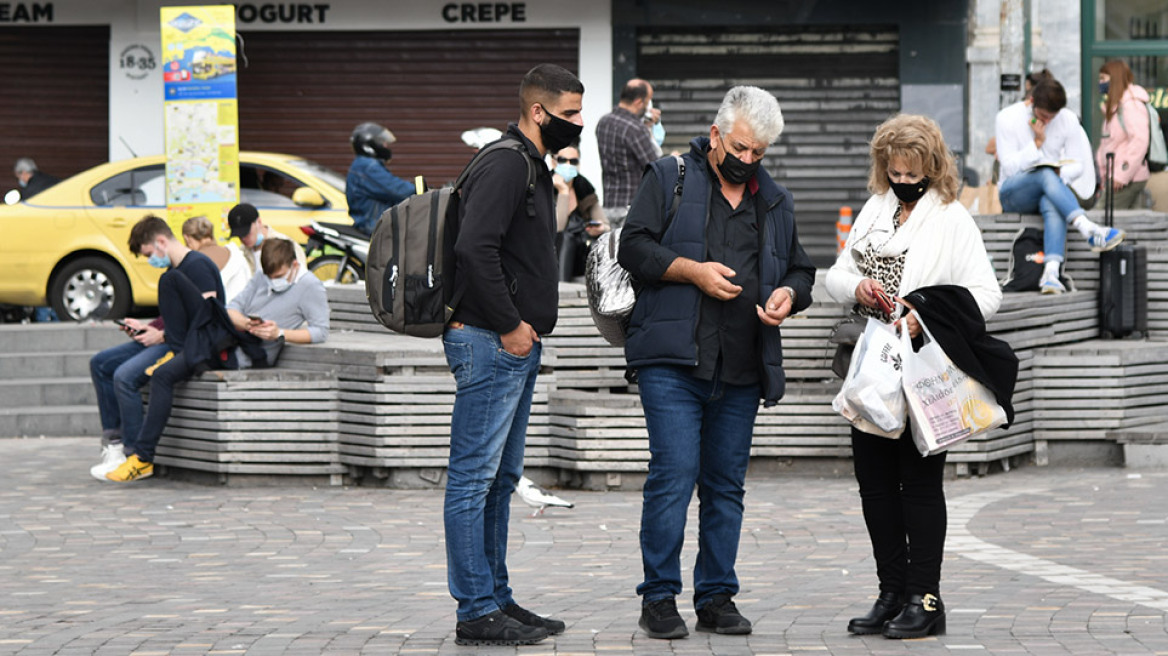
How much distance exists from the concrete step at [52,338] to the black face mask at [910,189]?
9.06 meters

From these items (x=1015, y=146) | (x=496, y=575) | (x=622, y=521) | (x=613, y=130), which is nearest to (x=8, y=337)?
(x=613, y=130)

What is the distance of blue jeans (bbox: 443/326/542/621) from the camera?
18.5 ft

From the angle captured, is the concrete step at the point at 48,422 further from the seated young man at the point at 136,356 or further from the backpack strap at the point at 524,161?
the backpack strap at the point at 524,161

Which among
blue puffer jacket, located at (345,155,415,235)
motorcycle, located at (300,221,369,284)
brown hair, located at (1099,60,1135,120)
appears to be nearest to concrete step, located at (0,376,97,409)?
motorcycle, located at (300,221,369,284)

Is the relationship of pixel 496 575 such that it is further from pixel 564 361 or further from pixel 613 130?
pixel 613 130

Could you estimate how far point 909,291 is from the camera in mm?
5801

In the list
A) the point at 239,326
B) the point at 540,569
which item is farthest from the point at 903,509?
the point at 239,326

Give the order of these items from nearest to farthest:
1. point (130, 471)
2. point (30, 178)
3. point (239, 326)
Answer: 1. point (130, 471)
2. point (239, 326)
3. point (30, 178)

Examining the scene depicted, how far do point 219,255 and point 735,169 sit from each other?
6118mm

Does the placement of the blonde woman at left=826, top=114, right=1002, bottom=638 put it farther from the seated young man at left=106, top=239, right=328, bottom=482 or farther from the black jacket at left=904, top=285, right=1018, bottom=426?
the seated young man at left=106, top=239, right=328, bottom=482

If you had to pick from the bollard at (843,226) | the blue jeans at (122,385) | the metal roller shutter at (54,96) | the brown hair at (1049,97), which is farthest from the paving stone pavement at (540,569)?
the metal roller shutter at (54,96)

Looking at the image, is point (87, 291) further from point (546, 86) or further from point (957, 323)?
point (957, 323)

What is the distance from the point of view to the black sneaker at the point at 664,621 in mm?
5684

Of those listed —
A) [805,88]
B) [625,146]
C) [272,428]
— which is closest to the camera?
[272,428]
